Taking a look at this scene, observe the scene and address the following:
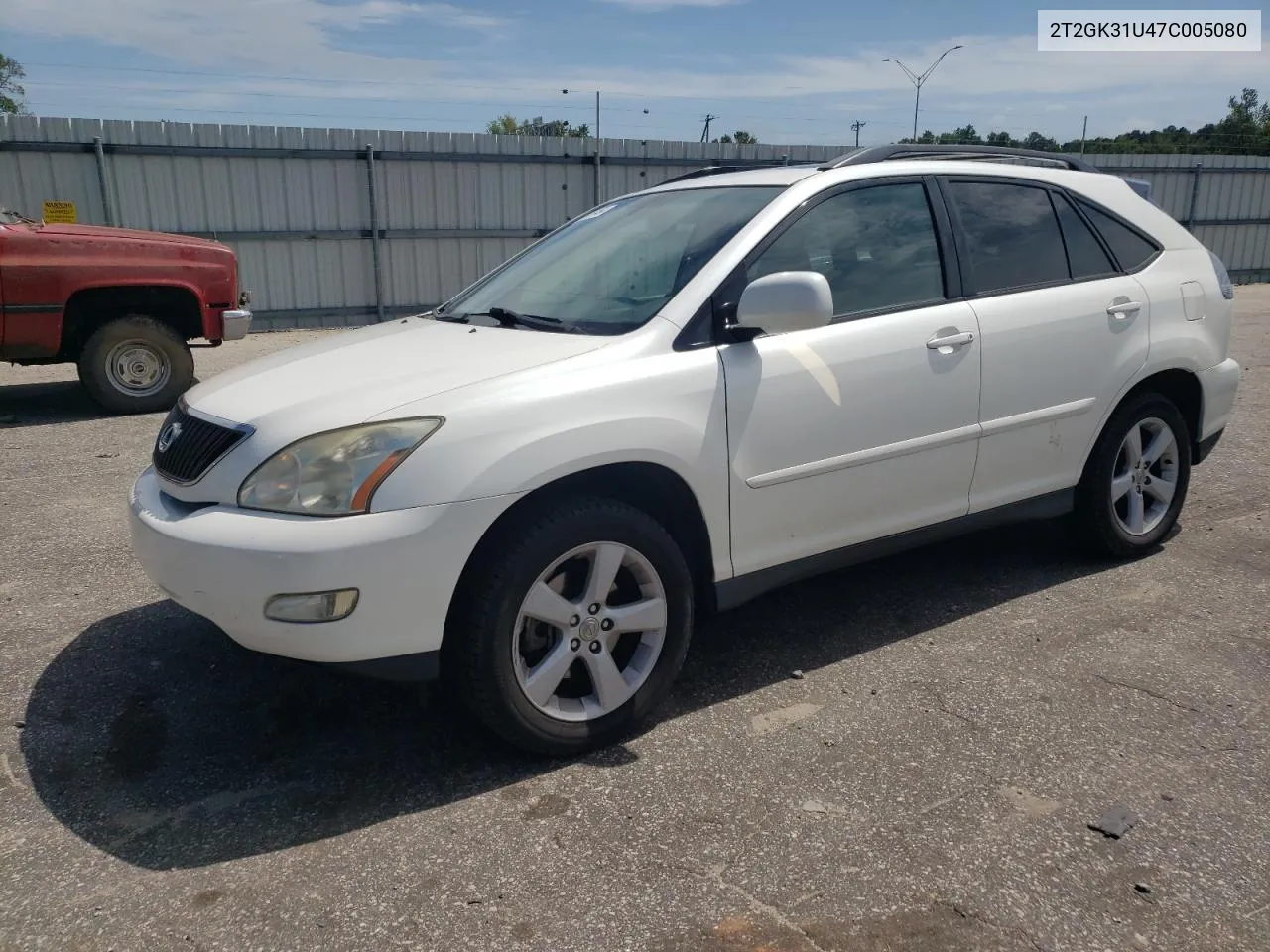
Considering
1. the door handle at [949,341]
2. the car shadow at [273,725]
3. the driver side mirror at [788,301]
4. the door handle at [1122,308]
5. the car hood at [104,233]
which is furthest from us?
the car hood at [104,233]

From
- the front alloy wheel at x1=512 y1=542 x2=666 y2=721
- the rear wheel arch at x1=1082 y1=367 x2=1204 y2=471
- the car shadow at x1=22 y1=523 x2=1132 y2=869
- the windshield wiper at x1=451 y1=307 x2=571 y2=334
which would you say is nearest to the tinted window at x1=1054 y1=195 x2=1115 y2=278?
the rear wheel arch at x1=1082 y1=367 x2=1204 y2=471

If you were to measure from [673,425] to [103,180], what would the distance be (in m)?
11.8

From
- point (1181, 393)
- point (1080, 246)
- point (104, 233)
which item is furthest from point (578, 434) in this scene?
point (104, 233)

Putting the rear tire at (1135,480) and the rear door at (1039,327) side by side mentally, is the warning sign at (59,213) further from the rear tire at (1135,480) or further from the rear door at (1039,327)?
the rear tire at (1135,480)

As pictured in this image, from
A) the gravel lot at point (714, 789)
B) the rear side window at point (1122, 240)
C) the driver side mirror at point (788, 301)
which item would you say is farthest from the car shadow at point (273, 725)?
the rear side window at point (1122, 240)

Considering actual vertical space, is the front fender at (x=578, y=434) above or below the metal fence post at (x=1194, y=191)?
below

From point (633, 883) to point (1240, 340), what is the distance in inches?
499

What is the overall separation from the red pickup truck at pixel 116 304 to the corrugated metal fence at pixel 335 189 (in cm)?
507

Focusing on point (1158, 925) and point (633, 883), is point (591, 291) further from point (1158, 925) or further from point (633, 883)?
point (1158, 925)

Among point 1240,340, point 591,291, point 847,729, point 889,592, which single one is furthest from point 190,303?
point 1240,340

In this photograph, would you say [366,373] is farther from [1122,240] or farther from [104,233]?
[104,233]

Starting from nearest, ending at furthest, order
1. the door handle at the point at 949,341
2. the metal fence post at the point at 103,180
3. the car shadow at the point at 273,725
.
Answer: the car shadow at the point at 273,725
the door handle at the point at 949,341
the metal fence post at the point at 103,180

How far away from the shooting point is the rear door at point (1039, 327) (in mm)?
3826

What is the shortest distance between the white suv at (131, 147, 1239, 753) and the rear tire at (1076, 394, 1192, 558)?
17 millimetres
